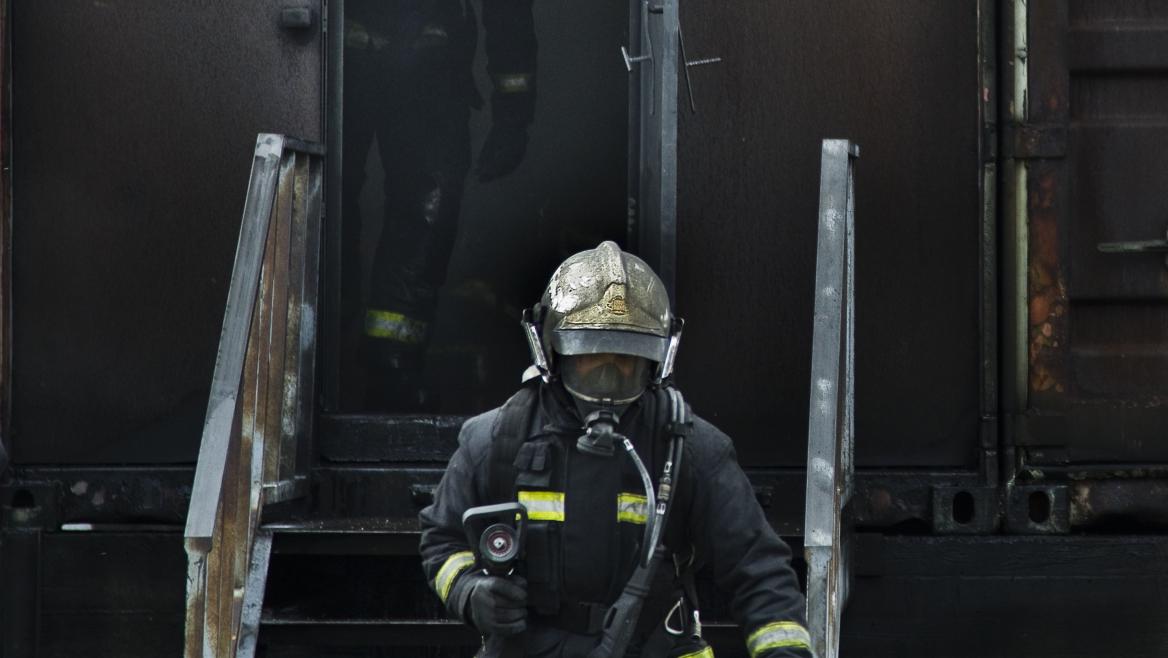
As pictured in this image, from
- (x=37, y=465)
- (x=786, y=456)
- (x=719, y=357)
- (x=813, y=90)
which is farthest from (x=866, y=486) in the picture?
(x=37, y=465)

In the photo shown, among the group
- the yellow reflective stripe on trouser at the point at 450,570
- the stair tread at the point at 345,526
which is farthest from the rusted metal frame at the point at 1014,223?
the yellow reflective stripe on trouser at the point at 450,570

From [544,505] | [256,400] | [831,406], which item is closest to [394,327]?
[256,400]

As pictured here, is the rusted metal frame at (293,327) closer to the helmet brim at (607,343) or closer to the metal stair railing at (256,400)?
the metal stair railing at (256,400)

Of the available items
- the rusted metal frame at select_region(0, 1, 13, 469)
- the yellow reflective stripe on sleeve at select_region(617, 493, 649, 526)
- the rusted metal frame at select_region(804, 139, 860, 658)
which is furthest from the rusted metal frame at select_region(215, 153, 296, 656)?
the rusted metal frame at select_region(804, 139, 860, 658)

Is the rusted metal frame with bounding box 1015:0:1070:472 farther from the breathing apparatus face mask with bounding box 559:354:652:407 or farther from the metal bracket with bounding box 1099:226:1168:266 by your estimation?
the breathing apparatus face mask with bounding box 559:354:652:407

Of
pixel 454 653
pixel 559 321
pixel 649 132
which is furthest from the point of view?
pixel 649 132

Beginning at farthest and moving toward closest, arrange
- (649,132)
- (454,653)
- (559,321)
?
(649,132), (454,653), (559,321)

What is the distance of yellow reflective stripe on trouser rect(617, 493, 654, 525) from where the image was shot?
3934 mm

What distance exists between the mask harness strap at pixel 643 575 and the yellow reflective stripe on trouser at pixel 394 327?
100 inches

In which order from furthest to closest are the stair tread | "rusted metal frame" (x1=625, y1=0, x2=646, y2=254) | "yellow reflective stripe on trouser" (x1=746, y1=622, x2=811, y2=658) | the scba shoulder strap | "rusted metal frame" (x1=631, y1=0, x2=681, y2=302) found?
"rusted metal frame" (x1=625, y1=0, x2=646, y2=254) → "rusted metal frame" (x1=631, y1=0, x2=681, y2=302) → the stair tread → the scba shoulder strap → "yellow reflective stripe on trouser" (x1=746, y1=622, x2=811, y2=658)

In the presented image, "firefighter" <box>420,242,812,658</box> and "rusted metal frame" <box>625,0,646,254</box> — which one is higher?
"rusted metal frame" <box>625,0,646,254</box>

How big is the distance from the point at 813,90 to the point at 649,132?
1.94ft

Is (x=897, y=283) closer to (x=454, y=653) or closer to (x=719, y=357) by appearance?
(x=719, y=357)

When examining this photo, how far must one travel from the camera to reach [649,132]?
602cm
